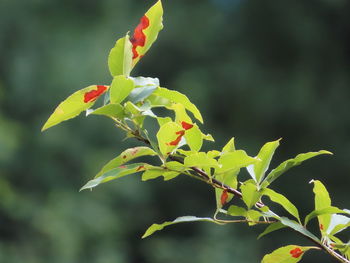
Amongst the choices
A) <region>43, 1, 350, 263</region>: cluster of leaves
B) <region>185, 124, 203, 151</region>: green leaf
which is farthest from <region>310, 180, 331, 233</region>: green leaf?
<region>185, 124, 203, 151</region>: green leaf

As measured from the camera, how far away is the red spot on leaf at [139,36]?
612 mm

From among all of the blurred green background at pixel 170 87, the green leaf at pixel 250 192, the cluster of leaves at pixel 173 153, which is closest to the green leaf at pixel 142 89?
the cluster of leaves at pixel 173 153

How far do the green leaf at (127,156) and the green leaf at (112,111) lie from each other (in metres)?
0.03

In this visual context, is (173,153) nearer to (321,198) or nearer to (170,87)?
(321,198)

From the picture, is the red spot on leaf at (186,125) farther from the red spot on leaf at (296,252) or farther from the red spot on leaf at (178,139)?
the red spot on leaf at (296,252)

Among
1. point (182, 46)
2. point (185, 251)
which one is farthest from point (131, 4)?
point (185, 251)

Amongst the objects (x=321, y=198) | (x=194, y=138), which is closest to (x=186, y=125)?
(x=194, y=138)

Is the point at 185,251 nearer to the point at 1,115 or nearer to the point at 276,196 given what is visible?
the point at 1,115

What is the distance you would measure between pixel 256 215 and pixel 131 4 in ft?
21.2

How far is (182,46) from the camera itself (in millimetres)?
6688

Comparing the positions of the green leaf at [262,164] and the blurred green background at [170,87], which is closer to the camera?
the green leaf at [262,164]

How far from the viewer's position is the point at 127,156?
0.61 meters

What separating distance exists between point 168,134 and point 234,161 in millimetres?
55

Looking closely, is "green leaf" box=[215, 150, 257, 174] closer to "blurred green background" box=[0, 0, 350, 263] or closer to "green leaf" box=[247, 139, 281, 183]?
"green leaf" box=[247, 139, 281, 183]
